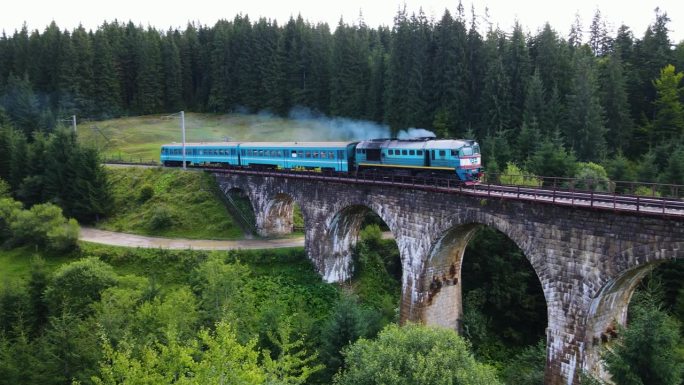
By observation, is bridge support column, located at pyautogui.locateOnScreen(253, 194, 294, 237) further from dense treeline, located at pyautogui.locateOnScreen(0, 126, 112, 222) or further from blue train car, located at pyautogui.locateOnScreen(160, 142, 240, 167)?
dense treeline, located at pyautogui.locateOnScreen(0, 126, 112, 222)

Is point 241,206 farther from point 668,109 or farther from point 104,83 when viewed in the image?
point 104,83

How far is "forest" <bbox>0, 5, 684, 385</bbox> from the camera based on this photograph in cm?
1945

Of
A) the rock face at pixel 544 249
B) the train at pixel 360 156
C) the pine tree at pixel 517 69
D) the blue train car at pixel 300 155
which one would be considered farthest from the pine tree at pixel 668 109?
the rock face at pixel 544 249

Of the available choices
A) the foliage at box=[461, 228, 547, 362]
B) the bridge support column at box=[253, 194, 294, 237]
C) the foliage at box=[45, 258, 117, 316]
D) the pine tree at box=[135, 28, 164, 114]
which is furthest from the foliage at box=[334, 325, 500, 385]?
the pine tree at box=[135, 28, 164, 114]

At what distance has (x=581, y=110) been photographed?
5125cm

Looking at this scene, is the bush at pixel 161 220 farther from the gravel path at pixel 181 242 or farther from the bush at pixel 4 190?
the bush at pixel 4 190

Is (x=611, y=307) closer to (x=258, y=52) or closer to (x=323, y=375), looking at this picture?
(x=323, y=375)

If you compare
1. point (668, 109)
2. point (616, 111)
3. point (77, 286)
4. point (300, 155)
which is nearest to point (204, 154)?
point (300, 155)

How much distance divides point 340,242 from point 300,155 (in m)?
8.58

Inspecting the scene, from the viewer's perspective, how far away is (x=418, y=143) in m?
31.2

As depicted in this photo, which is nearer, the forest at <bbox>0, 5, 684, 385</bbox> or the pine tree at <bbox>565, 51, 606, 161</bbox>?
the forest at <bbox>0, 5, 684, 385</bbox>

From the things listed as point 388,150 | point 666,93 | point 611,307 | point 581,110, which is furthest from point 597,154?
point 611,307

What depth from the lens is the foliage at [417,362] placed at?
17.4m

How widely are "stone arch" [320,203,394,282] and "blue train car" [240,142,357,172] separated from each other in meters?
3.72
